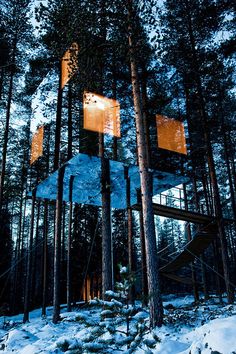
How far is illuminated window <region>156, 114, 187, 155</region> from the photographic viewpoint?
12.7m

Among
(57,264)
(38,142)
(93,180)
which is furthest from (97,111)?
(57,264)

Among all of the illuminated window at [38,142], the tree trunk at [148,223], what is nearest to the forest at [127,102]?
the tree trunk at [148,223]

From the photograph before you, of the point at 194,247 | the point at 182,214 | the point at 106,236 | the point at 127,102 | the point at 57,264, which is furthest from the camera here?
the point at 127,102

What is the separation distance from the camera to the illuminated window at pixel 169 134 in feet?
41.6

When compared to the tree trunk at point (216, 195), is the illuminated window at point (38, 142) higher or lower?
higher

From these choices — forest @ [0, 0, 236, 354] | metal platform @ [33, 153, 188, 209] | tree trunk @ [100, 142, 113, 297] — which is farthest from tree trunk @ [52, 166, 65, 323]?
tree trunk @ [100, 142, 113, 297]

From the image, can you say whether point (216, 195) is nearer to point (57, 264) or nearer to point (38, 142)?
point (57, 264)

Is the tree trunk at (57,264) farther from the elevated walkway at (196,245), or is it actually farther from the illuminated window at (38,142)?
the illuminated window at (38,142)

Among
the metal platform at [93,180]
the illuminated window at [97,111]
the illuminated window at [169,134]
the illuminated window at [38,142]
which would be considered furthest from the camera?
the illuminated window at [38,142]

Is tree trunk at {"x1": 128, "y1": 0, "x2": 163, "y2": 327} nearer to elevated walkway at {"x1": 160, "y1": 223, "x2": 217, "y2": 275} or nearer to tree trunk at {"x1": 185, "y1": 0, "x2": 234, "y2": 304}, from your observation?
tree trunk at {"x1": 185, "y1": 0, "x2": 234, "y2": 304}

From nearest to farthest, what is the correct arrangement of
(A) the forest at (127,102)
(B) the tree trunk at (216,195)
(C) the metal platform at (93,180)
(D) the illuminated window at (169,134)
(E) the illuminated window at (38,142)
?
(A) the forest at (127,102) < (B) the tree trunk at (216,195) < (C) the metal platform at (93,180) < (D) the illuminated window at (169,134) < (E) the illuminated window at (38,142)

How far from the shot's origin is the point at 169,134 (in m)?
12.8

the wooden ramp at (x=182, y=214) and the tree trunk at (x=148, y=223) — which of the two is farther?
the wooden ramp at (x=182, y=214)

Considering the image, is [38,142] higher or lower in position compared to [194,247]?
higher
